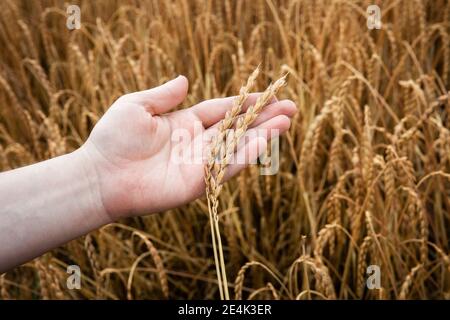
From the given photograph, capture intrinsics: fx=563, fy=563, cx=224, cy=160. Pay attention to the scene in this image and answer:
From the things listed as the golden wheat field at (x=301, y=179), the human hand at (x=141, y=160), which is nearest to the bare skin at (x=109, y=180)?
the human hand at (x=141, y=160)

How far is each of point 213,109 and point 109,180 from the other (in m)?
0.22

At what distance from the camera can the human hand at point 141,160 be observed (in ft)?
3.07

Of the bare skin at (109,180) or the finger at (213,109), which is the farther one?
the finger at (213,109)

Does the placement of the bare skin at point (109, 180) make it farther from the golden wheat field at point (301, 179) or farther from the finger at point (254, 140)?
the golden wheat field at point (301, 179)

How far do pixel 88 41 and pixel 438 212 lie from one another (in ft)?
4.31

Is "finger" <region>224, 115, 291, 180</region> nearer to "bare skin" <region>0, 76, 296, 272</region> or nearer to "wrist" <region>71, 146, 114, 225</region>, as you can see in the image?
"bare skin" <region>0, 76, 296, 272</region>

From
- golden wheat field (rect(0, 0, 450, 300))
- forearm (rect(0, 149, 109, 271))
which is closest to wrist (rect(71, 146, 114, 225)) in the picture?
forearm (rect(0, 149, 109, 271))

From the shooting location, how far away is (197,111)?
1.03 metres

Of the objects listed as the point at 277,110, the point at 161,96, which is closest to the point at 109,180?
the point at 161,96

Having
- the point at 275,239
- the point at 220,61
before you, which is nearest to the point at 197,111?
the point at 275,239

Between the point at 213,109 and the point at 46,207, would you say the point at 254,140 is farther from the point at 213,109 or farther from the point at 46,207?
the point at 46,207

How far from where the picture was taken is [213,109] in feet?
3.34

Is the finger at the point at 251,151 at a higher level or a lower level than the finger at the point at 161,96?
lower

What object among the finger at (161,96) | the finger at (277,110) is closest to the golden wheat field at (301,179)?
the finger at (277,110)
